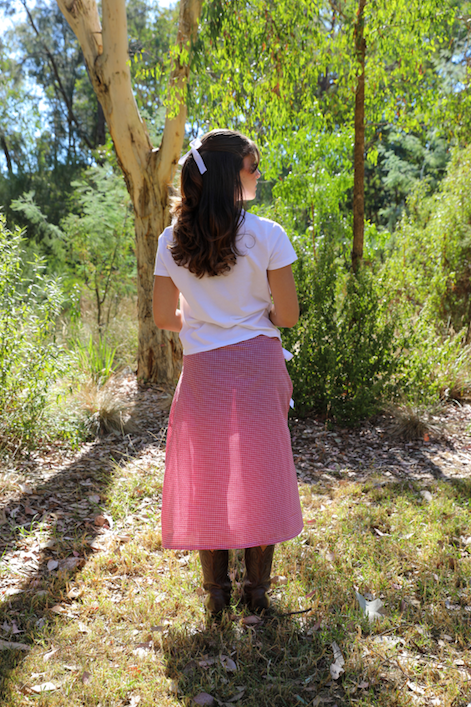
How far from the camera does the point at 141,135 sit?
6.01m

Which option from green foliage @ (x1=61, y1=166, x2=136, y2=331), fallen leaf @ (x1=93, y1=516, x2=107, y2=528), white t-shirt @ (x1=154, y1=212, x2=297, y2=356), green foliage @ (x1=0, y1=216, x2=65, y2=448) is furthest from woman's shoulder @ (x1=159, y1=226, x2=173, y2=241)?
green foliage @ (x1=61, y1=166, x2=136, y2=331)

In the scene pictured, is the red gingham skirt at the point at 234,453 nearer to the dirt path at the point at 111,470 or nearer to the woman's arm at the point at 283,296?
the woman's arm at the point at 283,296

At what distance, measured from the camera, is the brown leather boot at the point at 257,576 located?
2264 millimetres

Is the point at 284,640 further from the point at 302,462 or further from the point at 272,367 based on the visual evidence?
the point at 302,462

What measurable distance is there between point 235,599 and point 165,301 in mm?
1433

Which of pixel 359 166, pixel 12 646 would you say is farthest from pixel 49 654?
pixel 359 166

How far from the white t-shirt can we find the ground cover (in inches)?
49.0

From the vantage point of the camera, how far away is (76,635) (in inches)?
92.2

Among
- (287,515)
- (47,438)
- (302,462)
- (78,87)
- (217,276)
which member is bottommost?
(302,462)

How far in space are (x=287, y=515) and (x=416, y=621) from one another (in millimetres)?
805

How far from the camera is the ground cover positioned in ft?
6.64

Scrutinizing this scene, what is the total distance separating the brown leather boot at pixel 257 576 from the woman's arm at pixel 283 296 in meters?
0.94

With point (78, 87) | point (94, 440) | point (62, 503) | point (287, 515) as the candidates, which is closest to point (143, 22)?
point (78, 87)

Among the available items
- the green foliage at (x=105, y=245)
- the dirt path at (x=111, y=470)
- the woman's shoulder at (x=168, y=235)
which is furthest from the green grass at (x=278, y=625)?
the green foliage at (x=105, y=245)
